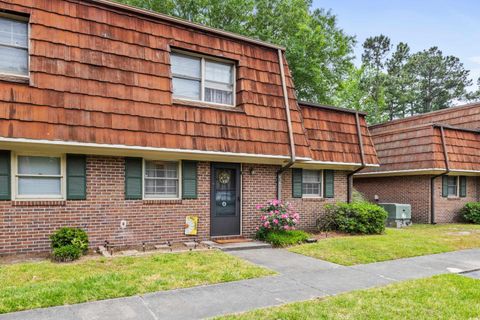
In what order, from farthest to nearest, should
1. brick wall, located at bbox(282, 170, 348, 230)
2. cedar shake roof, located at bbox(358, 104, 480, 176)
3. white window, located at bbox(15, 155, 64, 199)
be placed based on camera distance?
1. cedar shake roof, located at bbox(358, 104, 480, 176)
2. brick wall, located at bbox(282, 170, 348, 230)
3. white window, located at bbox(15, 155, 64, 199)

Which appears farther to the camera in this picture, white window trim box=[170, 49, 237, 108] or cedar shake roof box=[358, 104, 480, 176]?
Result: cedar shake roof box=[358, 104, 480, 176]

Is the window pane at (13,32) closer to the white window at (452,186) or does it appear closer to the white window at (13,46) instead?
the white window at (13,46)

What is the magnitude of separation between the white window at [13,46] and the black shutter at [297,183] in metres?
7.45

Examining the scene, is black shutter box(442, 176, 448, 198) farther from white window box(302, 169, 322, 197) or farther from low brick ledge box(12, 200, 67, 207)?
low brick ledge box(12, 200, 67, 207)

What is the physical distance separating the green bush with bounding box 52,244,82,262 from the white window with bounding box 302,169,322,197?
700 cm

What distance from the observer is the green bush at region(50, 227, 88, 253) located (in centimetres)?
679

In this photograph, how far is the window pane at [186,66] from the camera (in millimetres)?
8906

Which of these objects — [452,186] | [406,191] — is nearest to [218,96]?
[406,191]

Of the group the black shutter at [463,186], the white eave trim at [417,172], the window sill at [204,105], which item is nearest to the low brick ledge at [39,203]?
the window sill at [204,105]

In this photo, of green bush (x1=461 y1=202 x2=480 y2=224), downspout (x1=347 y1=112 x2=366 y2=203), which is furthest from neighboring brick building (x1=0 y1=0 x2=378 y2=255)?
green bush (x1=461 y1=202 x2=480 y2=224)

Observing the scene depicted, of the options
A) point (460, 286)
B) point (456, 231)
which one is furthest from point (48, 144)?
point (456, 231)

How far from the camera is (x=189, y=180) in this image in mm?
8781

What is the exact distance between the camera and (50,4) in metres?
7.44

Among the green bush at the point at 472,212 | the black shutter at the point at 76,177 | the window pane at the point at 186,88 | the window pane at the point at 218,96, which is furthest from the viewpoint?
the green bush at the point at 472,212
